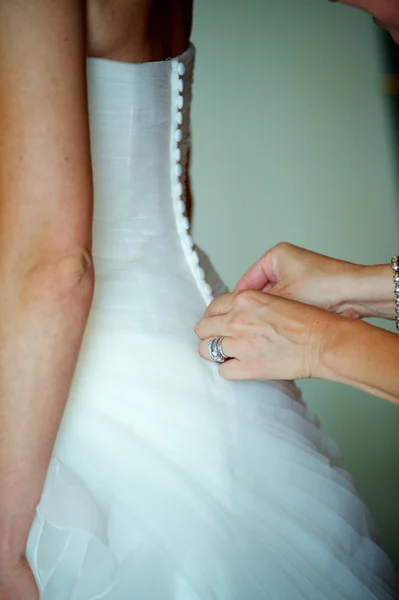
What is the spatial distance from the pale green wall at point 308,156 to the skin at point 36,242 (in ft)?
4.27

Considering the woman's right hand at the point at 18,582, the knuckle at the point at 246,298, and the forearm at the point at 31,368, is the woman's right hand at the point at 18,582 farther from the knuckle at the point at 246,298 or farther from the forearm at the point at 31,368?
the knuckle at the point at 246,298

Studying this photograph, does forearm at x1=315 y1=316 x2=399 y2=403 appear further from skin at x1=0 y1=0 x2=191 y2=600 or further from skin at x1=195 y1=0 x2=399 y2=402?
skin at x1=0 y1=0 x2=191 y2=600

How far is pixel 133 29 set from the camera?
2.52 ft

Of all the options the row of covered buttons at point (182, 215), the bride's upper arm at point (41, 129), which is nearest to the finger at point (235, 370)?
the row of covered buttons at point (182, 215)

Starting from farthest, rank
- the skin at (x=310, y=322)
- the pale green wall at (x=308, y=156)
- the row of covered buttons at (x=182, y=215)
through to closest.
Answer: the pale green wall at (x=308, y=156) → the row of covered buttons at (x=182, y=215) → the skin at (x=310, y=322)

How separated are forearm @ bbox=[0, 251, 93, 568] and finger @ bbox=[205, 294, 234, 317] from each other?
0.64ft

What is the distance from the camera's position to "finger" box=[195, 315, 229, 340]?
2.64ft

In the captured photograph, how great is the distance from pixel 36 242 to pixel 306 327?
12.4 inches

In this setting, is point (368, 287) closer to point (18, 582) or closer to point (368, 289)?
point (368, 289)

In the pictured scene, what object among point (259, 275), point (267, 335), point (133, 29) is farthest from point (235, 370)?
point (133, 29)

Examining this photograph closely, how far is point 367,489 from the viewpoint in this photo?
1929 mm

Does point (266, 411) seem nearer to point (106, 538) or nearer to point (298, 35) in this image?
point (106, 538)

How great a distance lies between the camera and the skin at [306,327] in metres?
0.73

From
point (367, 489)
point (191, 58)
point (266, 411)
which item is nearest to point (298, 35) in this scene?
point (191, 58)
